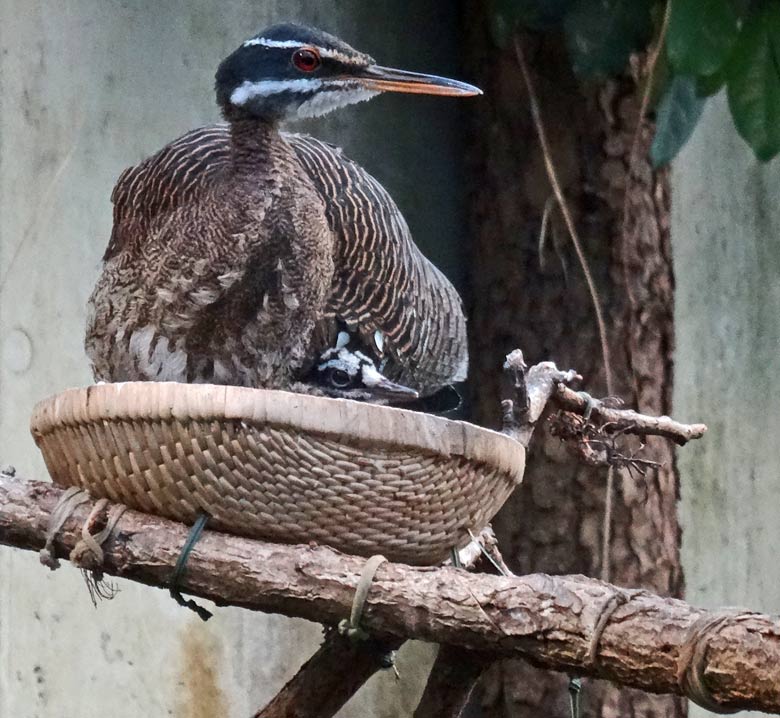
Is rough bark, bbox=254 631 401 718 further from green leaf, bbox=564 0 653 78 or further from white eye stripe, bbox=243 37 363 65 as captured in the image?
green leaf, bbox=564 0 653 78

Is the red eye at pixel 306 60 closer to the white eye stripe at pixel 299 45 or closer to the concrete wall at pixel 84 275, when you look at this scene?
the white eye stripe at pixel 299 45

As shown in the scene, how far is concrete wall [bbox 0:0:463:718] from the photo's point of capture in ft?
6.53

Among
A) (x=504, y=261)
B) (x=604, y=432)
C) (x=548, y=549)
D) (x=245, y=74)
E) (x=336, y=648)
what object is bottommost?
(x=548, y=549)

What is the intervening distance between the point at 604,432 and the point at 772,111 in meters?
0.52

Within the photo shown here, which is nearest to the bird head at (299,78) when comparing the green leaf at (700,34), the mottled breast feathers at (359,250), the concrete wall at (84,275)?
the mottled breast feathers at (359,250)

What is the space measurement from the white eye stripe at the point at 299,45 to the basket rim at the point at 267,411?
49cm

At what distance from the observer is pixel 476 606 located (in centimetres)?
101

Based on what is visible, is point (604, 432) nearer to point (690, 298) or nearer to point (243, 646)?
point (243, 646)

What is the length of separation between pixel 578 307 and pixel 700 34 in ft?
2.32

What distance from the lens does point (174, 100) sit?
218cm

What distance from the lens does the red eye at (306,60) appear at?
1418 millimetres

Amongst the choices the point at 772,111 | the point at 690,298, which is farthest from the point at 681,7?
the point at 690,298

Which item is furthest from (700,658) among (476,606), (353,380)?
(353,380)

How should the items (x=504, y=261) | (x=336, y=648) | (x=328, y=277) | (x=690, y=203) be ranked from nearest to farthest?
(x=336, y=648), (x=328, y=277), (x=504, y=261), (x=690, y=203)
